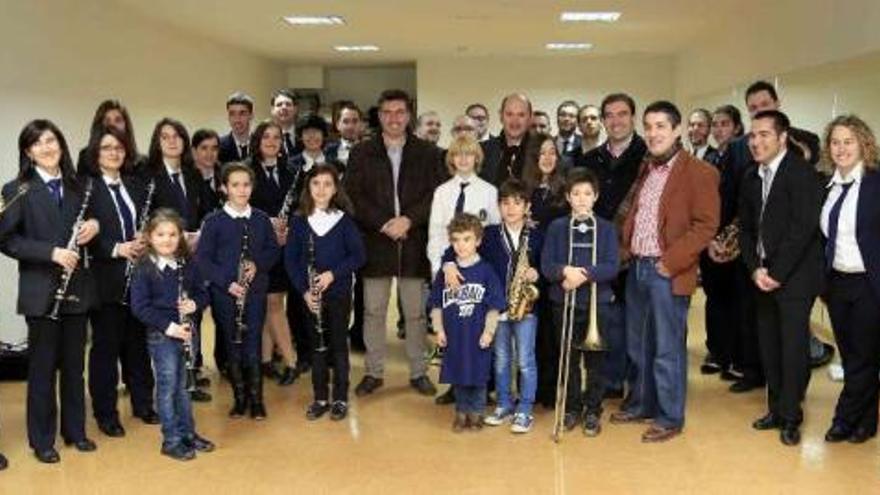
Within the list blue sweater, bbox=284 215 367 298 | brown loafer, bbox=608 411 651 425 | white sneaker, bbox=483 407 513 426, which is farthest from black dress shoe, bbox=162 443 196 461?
brown loafer, bbox=608 411 651 425

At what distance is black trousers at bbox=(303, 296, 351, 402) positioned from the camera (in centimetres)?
445

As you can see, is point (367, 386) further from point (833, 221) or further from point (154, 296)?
point (833, 221)

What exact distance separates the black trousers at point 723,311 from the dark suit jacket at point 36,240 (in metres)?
3.45

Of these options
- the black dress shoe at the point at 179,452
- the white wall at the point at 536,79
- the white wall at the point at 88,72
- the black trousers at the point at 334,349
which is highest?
the white wall at the point at 536,79

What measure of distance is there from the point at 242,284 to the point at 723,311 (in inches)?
112

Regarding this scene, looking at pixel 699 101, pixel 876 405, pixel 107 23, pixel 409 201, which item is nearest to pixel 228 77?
pixel 107 23

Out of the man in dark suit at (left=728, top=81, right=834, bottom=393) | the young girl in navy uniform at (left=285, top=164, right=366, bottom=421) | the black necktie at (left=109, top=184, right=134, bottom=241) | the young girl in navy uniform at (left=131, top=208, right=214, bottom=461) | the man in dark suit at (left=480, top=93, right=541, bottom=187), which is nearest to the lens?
A: the young girl in navy uniform at (left=131, top=208, right=214, bottom=461)

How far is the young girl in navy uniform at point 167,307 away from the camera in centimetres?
374

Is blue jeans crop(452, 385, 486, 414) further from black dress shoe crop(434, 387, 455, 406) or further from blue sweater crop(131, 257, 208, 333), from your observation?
blue sweater crop(131, 257, 208, 333)

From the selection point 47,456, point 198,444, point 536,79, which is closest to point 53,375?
point 47,456

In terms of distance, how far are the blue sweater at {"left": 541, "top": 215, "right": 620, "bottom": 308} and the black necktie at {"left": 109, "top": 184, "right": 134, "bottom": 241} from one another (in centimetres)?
193

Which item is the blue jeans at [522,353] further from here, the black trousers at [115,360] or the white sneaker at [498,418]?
the black trousers at [115,360]

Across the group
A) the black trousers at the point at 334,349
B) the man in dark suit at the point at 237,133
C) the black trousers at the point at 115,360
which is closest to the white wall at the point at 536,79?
the man in dark suit at the point at 237,133

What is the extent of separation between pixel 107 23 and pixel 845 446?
6.52 metres
